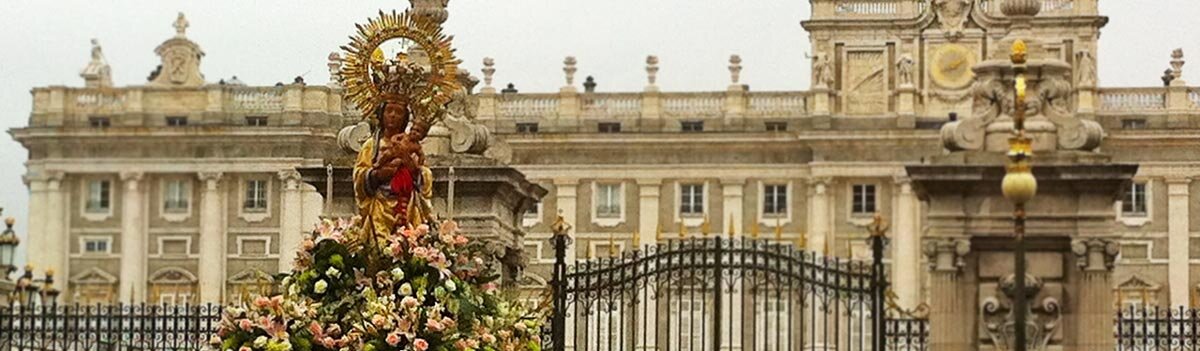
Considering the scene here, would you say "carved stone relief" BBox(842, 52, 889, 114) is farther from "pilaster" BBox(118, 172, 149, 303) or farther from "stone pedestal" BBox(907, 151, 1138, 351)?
"stone pedestal" BBox(907, 151, 1138, 351)

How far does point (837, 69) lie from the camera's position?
249 ft

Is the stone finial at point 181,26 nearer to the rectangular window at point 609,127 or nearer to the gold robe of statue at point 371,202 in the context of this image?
the rectangular window at point 609,127

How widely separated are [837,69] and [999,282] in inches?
2142

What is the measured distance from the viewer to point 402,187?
20.5 metres

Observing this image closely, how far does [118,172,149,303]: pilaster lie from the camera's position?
77062mm

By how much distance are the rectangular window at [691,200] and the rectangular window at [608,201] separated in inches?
72.9

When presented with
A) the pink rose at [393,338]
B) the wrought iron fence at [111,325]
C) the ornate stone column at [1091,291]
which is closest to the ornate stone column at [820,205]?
the wrought iron fence at [111,325]

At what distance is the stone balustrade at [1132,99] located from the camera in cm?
7338

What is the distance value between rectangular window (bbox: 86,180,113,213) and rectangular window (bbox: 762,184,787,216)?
762 inches

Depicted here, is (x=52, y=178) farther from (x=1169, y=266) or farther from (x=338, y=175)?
(x=338, y=175)

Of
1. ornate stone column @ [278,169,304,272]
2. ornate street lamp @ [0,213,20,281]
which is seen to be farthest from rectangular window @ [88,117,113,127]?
ornate street lamp @ [0,213,20,281]

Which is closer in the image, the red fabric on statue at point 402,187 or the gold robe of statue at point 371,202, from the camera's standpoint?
the gold robe of statue at point 371,202

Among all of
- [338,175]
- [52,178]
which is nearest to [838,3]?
[52,178]

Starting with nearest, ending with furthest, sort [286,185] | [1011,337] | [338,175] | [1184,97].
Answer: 1. [1011,337]
2. [338,175]
3. [286,185]
4. [1184,97]
